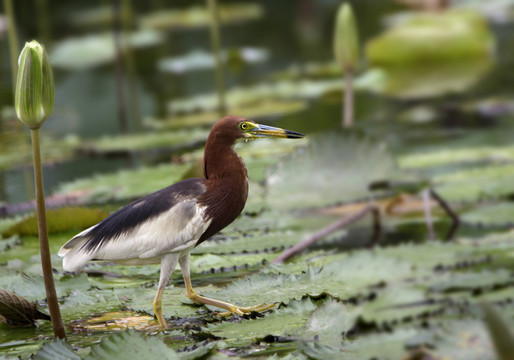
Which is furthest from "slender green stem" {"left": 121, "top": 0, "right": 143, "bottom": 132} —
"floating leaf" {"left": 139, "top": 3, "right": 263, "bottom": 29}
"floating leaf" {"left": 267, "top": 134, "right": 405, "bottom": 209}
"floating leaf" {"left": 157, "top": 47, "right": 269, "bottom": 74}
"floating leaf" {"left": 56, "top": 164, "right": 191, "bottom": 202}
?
"floating leaf" {"left": 267, "top": 134, "right": 405, "bottom": 209}

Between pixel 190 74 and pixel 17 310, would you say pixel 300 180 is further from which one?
pixel 190 74

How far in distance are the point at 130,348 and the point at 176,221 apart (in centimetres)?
36

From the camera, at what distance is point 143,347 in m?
1.37

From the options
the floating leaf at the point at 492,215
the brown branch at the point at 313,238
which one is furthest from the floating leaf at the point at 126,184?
the floating leaf at the point at 492,215

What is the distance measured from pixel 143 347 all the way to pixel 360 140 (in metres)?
1.48

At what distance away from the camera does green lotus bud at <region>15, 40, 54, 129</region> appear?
56.7 inches

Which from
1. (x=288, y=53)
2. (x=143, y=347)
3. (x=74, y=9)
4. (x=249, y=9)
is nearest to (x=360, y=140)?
(x=143, y=347)

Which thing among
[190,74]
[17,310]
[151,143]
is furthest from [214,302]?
[190,74]

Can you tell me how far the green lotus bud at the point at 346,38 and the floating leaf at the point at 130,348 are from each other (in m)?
1.83

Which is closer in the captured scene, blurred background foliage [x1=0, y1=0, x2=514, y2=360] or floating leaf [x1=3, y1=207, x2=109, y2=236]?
blurred background foliage [x1=0, y1=0, x2=514, y2=360]

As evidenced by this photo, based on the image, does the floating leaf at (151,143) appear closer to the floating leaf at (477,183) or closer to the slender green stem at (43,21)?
the floating leaf at (477,183)

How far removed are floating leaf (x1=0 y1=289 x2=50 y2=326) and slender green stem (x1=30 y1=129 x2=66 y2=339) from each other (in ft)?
0.58

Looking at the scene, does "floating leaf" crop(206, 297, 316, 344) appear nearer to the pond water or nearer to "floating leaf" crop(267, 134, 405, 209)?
"floating leaf" crop(267, 134, 405, 209)

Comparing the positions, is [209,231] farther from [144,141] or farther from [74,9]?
[74,9]
